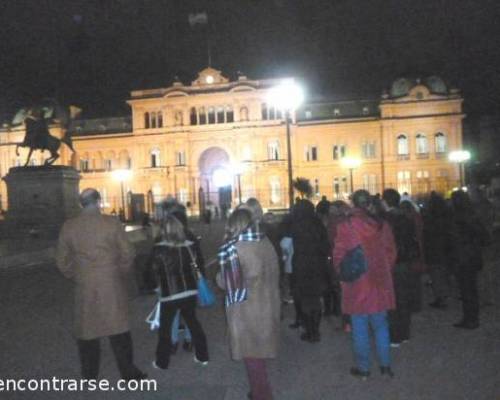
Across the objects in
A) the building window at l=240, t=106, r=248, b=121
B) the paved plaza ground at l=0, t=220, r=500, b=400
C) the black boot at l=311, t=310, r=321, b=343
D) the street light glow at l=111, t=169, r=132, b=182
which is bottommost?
the paved plaza ground at l=0, t=220, r=500, b=400

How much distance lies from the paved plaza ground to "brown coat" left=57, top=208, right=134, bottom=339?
72 centimetres

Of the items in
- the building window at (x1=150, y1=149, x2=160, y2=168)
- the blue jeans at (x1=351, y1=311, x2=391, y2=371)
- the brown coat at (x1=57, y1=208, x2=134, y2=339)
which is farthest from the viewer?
the building window at (x1=150, y1=149, x2=160, y2=168)

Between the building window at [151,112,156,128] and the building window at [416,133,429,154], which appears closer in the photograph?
the building window at [416,133,429,154]

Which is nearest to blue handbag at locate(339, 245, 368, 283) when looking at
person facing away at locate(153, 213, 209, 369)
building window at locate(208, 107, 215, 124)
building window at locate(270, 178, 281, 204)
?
person facing away at locate(153, 213, 209, 369)

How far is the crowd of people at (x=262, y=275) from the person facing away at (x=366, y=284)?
0.01 metres

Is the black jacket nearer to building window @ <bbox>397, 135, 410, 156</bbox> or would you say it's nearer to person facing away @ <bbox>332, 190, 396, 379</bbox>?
person facing away @ <bbox>332, 190, 396, 379</bbox>

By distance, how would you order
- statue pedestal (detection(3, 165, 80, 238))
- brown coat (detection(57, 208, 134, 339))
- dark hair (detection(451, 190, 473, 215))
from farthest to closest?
statue pedestal (detection(3, 165, 80, 238)) → dark hair (detection(451, 190, 473, 215)) → brown coat (detection(57, 208, 134, 339))

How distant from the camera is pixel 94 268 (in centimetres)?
612

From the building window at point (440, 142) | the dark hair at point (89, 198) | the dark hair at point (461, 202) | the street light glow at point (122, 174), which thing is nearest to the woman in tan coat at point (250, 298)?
the dark hair at point (89, 198)

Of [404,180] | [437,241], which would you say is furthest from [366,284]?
[404,180]

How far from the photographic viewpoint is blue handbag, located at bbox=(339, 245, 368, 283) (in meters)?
6.46

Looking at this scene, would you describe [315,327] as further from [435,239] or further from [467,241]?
[435,239]

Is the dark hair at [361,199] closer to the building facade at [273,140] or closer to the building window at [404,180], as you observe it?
the building facade at [273,140]

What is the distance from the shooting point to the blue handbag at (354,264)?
21.2 ft
